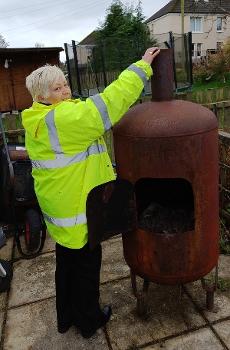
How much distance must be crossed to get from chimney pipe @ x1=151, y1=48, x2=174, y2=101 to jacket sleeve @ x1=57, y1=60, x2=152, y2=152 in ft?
0.96

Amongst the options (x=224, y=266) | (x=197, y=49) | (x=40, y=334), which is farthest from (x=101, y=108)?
(x=197, y=49)

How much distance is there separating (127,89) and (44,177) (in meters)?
0.75

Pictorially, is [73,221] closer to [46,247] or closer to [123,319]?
[123,319]

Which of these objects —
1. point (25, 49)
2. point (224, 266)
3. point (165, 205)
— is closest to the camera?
point (165, 205)

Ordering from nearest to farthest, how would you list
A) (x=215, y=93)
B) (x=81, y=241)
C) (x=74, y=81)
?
1. (x=81, y=241)
2. (x=215, y=93)
3. (x=74, y=81)

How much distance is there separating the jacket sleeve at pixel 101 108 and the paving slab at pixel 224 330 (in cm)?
168

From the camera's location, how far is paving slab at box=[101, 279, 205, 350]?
2.65 m

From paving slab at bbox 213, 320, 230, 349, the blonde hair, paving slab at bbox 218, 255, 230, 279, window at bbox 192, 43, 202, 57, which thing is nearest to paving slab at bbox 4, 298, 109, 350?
paving slab at bbox 213, 320, 230, 349

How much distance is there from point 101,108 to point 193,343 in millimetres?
1726

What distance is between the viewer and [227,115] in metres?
6.16

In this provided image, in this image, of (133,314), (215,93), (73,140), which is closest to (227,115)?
(215,93)

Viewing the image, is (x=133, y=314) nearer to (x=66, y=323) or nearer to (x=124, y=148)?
(x=66, y=323)

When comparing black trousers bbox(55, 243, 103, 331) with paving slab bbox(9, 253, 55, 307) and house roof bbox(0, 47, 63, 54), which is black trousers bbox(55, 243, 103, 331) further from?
house roof bbox(0, 47, 63, 54)

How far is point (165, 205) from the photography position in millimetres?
2945
